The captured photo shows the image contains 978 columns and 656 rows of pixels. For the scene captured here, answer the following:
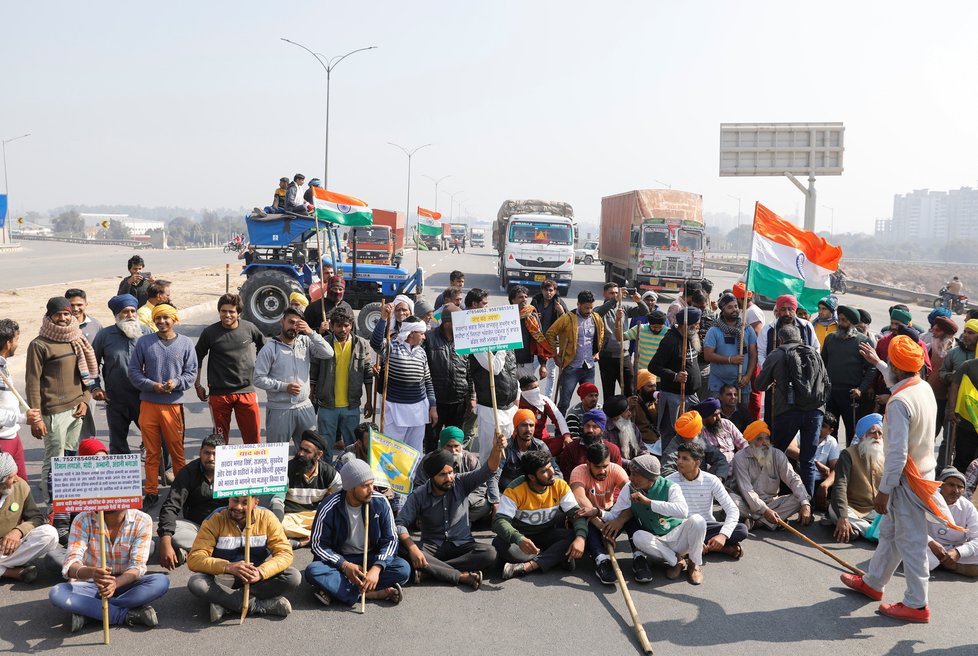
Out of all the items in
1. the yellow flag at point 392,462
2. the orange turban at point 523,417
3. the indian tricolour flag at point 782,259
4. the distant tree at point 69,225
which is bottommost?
the yellow flag at point 392,462

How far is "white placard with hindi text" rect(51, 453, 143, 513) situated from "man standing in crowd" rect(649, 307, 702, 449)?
198 inches

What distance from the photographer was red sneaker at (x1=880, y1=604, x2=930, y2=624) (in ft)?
18.0

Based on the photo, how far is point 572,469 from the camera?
24.4 ft

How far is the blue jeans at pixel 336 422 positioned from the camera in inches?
317

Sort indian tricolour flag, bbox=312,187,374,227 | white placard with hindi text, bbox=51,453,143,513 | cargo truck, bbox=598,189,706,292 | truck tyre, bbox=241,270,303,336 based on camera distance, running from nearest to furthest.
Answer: white placard with hindi text, bbox=51,453,143,513, indian tricolour flag, bbox=312,187,374,227, truck tyre, bbox=241,270,303,336, cargo truck, bbox=598,189,706,292

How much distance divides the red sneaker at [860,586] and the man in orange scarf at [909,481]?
222 millimetres

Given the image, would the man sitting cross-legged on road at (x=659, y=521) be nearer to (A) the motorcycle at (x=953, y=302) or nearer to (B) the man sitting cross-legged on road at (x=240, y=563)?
(B) the man sitting cross-legged on road at (x=240, y=563)

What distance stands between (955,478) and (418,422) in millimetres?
4292

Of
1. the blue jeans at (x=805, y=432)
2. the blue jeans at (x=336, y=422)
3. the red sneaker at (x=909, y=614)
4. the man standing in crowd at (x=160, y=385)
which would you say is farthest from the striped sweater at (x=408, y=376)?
the red sneaker at (x=909, y=614)

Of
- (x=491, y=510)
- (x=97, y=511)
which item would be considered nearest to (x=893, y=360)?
(x=491, y=510)

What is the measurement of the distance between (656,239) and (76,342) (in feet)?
73.4

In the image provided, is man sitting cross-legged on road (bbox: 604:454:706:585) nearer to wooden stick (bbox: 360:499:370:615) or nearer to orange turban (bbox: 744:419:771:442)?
orange turban (bbox: 744:419:771:442)

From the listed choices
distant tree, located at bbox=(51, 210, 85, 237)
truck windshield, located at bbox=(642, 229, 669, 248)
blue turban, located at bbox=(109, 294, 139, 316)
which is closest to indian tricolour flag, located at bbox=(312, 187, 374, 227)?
blue turban, located at bbox=(109, 294, 139, 316)

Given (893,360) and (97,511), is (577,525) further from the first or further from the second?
(97,511)
